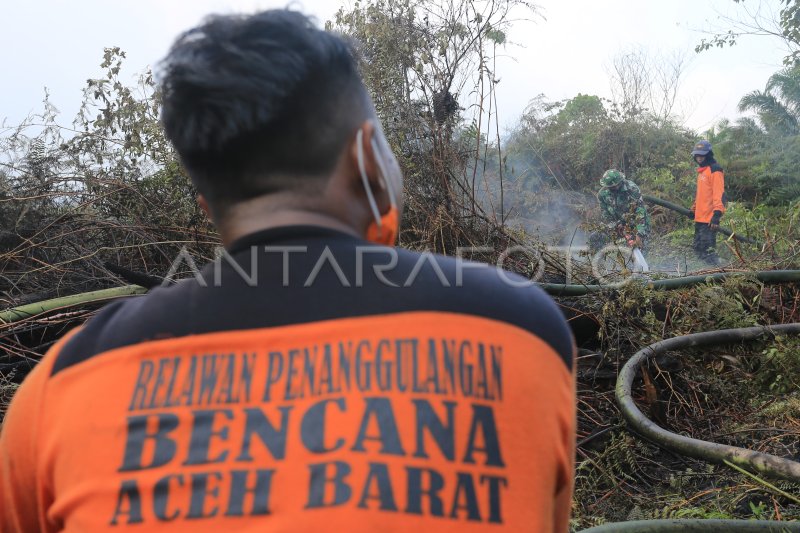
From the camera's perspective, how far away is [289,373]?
1.01 metres

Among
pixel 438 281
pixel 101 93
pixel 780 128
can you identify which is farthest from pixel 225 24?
pixel 780 128

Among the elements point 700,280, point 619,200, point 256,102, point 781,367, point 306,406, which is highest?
point 256,102

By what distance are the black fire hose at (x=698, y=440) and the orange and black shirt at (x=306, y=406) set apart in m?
2.37

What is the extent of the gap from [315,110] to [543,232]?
11.7 metres

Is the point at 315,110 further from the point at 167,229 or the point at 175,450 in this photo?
the point at 167,229

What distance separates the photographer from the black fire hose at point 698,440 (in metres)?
3.06

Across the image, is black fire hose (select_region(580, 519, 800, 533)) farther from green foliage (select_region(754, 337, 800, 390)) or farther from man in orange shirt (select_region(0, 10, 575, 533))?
green foliage (select_region(754, 337, 800, 390))

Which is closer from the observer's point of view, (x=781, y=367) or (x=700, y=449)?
(x=700, y=449)

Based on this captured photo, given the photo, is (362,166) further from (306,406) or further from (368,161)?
(306,406)

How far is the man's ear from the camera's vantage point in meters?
1.24

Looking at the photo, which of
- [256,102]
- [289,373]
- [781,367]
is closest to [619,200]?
[781,367]

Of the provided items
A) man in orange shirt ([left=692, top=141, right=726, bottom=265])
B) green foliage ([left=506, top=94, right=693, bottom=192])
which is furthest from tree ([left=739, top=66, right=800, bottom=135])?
man in orange shirt ([left=692, top=141, right=726, bottom=265])

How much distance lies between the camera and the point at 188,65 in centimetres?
115

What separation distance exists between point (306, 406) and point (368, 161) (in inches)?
18.2
